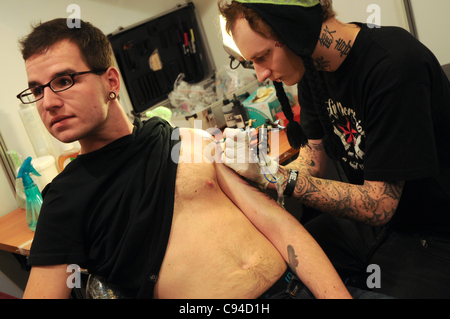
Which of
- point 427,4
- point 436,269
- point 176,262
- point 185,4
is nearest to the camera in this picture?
point 176,262

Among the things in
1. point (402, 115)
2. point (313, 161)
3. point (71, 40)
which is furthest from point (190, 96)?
point (402, 115)

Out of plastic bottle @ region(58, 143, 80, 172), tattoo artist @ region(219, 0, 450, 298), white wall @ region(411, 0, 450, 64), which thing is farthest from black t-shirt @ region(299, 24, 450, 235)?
plastic bottle @ region(58, 143, 80, 172)

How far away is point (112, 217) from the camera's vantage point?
1190 mm

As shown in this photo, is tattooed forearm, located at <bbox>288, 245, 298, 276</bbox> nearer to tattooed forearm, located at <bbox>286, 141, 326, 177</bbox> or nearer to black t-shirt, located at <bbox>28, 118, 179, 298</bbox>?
black t-shirt, located at <bbox>28, 118, 179, 298</bbox>

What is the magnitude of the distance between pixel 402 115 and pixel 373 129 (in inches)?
4.6

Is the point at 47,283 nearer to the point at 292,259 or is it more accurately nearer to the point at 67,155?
the point at 292,259

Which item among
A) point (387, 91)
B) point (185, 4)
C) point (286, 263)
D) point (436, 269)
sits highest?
point (185, 4)

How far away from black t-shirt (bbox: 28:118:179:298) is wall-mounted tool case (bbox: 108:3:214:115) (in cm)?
163

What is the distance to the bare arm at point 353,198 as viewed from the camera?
135 centimetres

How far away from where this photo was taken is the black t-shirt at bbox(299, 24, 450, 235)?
123 cm
